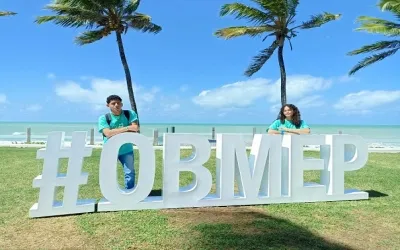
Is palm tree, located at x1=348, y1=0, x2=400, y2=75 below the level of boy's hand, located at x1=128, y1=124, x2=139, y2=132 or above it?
above

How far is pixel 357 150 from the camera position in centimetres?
670

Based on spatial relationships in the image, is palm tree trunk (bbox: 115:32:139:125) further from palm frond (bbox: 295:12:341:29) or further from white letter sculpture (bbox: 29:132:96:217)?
white letter sculpture (bbox: 29:132:96:217)

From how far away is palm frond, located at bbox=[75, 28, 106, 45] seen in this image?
1891 centimetres

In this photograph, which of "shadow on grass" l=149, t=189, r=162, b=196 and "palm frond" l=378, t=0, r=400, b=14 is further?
"palm frond" l=378, t=0, r=400, b=14

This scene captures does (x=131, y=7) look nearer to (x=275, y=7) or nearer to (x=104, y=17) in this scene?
(x=104, y=17)

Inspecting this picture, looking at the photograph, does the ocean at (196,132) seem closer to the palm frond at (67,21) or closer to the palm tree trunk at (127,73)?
the palm tree trunk at (127,73)

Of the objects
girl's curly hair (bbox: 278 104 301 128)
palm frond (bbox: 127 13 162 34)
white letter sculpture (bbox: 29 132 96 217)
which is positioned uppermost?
palm frond (bbox: 127 13 162 34)

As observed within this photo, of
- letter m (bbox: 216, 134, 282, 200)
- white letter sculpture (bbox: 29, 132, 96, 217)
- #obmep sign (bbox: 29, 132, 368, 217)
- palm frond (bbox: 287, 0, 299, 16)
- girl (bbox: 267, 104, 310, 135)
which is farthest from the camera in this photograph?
palm frond (bbox: 287, 0, 299, 16)

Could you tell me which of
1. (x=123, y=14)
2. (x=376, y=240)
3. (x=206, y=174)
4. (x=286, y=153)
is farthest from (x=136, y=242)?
(x=123, y=14)

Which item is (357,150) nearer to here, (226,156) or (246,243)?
(226,156)

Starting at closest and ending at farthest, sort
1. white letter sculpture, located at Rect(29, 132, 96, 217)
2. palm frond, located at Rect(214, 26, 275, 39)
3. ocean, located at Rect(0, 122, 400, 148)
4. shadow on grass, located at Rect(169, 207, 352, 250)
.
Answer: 1. shadow on grass, located at Rect(169, 207, 352, 250)
2. white letter sculpture, located at Rect(29, 132, 96, 217)
3. palm frond, located at Rect(214, 26, 275, 39)
4. ocean, located at Rect(0, 122, 400, 148)

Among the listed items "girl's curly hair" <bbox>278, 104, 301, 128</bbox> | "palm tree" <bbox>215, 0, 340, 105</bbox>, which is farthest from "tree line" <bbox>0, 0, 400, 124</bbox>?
"girl's curly hair" <bbox>278, 104, 301, 128</bbox>

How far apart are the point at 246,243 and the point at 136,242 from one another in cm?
121

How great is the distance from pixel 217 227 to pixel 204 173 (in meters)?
1.24
